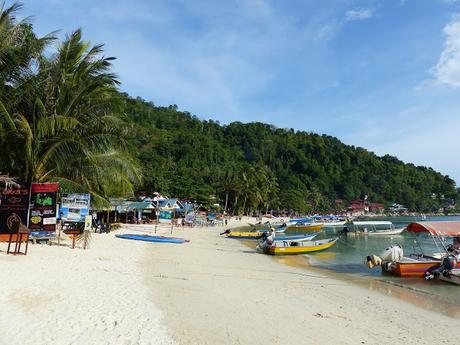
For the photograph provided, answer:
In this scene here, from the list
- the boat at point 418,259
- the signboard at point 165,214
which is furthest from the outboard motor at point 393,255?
the signboard at point 165,214

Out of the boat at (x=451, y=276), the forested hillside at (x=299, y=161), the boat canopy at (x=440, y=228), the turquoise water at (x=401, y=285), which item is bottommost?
the turquoise water at (x=401, y=285)

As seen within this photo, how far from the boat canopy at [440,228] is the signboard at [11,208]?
18.0 meters

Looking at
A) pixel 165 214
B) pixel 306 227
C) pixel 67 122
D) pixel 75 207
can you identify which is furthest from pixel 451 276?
pixel 306 227

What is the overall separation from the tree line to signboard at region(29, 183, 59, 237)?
2.67 feet

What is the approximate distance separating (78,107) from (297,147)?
16580 centimetres

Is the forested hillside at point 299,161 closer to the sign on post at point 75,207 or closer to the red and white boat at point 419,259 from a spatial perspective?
the red and white boat at point 419,259

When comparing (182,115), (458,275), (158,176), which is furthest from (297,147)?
(458,275)

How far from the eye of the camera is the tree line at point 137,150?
15.4 metres

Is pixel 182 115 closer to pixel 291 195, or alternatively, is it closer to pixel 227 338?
pixel 291 195

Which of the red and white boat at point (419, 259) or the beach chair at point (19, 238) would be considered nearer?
the beach chair at point (19, 238)

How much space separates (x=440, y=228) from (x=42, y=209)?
59.6ft

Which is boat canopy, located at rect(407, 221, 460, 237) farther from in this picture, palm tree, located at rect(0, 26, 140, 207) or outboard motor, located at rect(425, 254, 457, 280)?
palm tree, located at rect(0, 26, 140, 207)

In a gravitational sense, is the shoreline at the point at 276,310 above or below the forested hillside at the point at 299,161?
below

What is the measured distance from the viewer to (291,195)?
406 ft
